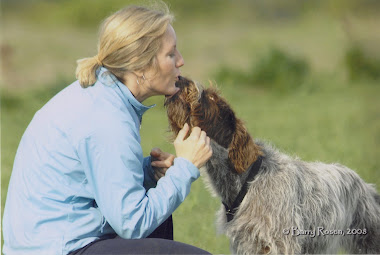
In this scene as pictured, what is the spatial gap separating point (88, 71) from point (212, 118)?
38.2 inches

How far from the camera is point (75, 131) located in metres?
3.61

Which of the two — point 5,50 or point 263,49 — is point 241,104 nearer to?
point 263,49

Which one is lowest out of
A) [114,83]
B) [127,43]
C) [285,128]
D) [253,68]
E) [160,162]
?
[285,128]

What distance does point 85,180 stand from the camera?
368 centimetres

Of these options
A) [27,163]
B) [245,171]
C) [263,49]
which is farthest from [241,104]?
[27,163]

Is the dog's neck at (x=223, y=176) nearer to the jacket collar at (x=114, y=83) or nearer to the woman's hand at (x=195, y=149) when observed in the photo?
the woman's hand at (x=195, y=149)

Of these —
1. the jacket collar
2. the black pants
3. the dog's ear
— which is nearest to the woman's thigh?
the black pants

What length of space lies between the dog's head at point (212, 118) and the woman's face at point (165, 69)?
9.2 inches

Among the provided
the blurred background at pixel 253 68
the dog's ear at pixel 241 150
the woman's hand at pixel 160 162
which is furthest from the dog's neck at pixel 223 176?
the blurred background at pixel 253 68

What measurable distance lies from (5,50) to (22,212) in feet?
48.0

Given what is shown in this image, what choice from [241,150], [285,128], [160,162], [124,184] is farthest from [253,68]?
[124,184]

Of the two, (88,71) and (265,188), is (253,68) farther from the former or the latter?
(88,71)

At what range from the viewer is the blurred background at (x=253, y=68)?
29.0ft

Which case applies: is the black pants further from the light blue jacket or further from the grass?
the grass
